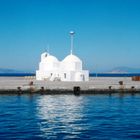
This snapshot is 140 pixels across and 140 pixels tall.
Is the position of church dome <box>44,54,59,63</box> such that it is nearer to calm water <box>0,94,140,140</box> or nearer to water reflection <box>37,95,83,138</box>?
water reflection <box>37,95,83,138</box>

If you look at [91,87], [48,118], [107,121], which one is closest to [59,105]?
[48,118]

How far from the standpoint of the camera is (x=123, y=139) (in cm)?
2741

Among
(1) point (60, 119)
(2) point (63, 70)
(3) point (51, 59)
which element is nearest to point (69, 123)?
(1) point (60, 119)

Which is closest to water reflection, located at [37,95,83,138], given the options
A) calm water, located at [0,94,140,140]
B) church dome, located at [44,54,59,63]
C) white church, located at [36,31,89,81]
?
calm water, located at [0,94,140,140]

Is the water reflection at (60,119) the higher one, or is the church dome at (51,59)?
the church dome at (51,59)

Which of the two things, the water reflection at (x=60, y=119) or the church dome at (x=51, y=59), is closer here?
the water reflection at (x=60, y=119)

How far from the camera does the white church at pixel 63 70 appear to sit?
8950cm

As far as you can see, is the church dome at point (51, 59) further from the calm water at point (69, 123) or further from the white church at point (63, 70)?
the calm water at point (69, 123)

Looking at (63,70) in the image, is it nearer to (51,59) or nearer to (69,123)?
(51,59)

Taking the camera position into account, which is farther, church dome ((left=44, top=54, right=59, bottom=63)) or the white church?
church dome ((left=44, top=54, right=59, bottom=63))

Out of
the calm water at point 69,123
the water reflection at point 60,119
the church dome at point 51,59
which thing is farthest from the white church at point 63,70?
the calm water at point 69,123

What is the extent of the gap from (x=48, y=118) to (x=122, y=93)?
34.3 m

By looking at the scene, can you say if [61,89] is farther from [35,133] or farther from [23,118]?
[35,133]

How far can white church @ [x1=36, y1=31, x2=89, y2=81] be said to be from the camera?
89.5m
